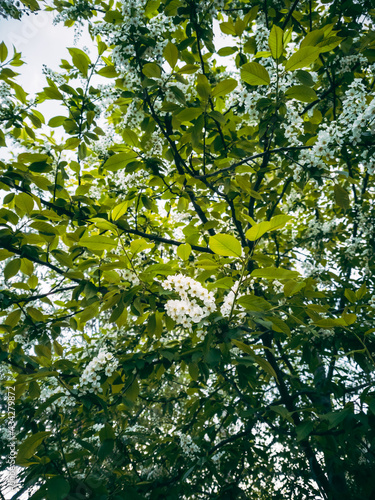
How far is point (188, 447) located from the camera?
2854 mm

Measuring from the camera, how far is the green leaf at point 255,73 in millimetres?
1705

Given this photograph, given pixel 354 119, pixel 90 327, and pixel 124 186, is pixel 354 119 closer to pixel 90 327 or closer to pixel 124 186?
pixel 124 186

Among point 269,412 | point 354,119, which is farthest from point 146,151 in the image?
point 269,412

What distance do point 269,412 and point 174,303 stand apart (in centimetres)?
178

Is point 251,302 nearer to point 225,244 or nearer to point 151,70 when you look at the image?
point 225,244

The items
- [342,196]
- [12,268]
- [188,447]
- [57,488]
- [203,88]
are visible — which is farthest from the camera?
[188,447]

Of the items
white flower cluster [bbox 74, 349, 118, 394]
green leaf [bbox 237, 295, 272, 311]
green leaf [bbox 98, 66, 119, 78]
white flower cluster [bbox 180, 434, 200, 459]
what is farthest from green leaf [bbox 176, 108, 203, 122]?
white flower cluster [bbox 180, 434, 200, 459]

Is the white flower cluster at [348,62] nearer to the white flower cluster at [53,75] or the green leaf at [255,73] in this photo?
the green leaf at [255,73]

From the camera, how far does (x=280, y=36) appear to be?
1.72 meters

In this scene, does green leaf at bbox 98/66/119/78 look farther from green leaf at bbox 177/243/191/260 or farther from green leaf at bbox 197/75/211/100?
green leaf at bbox 177/243/191/260

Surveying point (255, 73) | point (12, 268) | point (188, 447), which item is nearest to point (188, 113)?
point (255, 73)

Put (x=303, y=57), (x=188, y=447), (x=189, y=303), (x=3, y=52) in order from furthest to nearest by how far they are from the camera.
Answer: (x=188, y=447) < (x=3, y=52) < (x=189, y=303) < (x=303, y=57)

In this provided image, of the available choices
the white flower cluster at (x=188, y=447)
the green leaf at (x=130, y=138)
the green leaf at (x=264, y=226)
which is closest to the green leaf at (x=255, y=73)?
the green leaf at (x=264, y=226)

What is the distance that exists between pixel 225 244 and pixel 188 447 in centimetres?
A: 229
